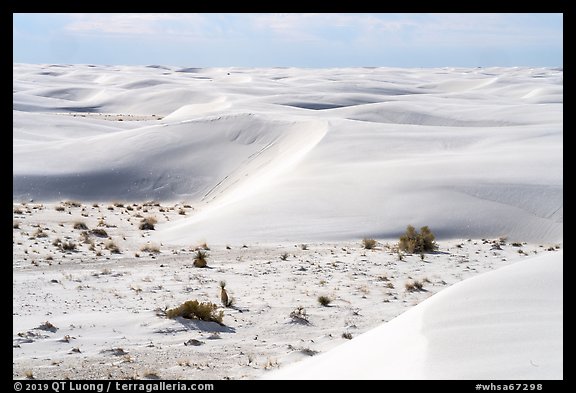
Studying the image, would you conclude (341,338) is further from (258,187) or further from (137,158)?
(137,158)

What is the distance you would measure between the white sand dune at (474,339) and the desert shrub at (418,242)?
21.8 feet

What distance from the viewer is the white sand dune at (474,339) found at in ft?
16.1

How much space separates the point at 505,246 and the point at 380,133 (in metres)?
11.7

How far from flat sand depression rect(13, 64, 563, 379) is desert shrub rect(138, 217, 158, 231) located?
214 mm

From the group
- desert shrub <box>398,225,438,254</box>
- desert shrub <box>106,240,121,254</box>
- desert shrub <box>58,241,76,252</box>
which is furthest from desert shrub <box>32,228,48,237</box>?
desert shrub <box>398,225,438,254</box>

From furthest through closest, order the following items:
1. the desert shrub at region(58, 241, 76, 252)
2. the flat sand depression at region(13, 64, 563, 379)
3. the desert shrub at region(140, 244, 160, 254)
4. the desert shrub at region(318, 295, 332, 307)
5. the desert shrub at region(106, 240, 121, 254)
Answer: the desert shrub at region(140, 244, 160, 254) → the desert shrub at region(106, 240, 121, 254) → the desert shrub at region(58, 241, 76, 252) → the desert shrub at region(318, 295, 332, 307) → the flat sand depression at region(13, 64, 563, 379)

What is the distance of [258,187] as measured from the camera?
20.8 meters

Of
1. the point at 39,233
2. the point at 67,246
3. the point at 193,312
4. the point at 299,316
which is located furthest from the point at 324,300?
the point at 39,233

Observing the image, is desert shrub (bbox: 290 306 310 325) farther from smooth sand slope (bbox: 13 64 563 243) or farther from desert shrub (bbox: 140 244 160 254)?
smooth sand slope (bbox: 13 64 563 243)

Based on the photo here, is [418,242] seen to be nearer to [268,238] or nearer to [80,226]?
[268,238]

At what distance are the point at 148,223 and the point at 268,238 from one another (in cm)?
386

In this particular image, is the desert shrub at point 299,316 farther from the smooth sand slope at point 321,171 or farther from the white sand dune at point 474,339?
the smooth sand slope at point 321,171

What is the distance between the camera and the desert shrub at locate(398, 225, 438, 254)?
14.2 m
